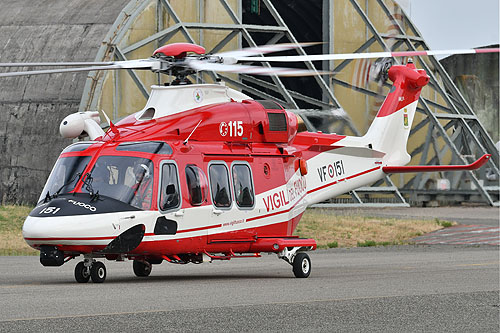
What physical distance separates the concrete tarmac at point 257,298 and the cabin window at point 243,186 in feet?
4.42

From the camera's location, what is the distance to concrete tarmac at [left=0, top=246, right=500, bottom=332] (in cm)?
1047

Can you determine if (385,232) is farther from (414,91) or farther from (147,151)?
(147,151)

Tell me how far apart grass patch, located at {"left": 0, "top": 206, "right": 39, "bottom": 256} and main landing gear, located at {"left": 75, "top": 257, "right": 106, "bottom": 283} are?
27.2ft

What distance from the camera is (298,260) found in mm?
17391

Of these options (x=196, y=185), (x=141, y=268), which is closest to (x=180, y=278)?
(x=141, y=268)

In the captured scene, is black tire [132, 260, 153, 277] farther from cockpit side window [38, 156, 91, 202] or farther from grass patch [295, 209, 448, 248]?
grass patch [295, 209, 448, 248]

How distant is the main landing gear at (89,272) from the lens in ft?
50.4

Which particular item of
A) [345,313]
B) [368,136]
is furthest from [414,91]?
[345,313]

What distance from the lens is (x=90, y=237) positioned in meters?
14.6

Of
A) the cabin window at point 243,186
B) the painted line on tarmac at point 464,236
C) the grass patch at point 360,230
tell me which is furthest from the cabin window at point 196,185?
the painted line on tarmac at point 464,236

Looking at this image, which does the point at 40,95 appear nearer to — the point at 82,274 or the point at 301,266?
the point at 301,266

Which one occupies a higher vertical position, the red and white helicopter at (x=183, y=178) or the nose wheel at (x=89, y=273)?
the red and white helicopter at (x=183, y=178)

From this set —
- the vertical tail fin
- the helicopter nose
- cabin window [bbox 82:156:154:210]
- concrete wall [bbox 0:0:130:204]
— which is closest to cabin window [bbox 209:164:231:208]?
cabin window [bbox 82:156:154:210]

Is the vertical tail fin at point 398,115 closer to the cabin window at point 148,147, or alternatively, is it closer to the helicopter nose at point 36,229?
the cabin window at point 148,147
